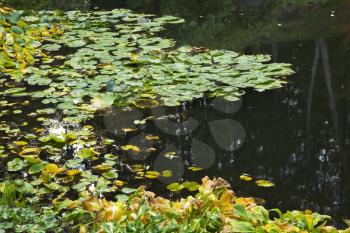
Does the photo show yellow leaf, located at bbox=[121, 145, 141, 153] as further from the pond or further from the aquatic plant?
the aquatic plant

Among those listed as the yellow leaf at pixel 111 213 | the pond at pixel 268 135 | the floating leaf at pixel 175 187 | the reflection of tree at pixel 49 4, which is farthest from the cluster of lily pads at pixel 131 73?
the reflection of tree at pixel 49 4

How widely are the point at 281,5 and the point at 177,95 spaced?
19.4 feet

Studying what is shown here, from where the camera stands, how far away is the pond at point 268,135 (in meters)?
3.86

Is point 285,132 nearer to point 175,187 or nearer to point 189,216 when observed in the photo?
point 175,187

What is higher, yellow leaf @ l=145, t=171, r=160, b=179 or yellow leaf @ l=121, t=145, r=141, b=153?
yellow leaf @ l=121, t=145, r=141, b=153

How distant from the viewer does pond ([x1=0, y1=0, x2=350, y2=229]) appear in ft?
12.7

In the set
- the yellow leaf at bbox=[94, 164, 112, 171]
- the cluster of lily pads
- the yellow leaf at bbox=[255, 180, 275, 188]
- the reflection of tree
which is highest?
the reflection of tree

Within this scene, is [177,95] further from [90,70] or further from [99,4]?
[99,4]

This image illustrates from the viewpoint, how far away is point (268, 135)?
4.62 metres

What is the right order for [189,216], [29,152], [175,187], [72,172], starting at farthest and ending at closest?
1. [29,152]
2. [72,172]
3. [175,187]
4. [189,216]

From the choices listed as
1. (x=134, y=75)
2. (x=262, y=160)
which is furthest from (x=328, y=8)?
(x=262, y=160)

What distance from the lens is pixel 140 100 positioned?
17.3 ft

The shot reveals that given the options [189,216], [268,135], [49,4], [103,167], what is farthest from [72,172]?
[49,4]

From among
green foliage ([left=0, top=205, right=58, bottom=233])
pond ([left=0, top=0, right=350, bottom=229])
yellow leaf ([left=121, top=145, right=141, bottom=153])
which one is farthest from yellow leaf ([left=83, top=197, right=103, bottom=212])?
yellow leaf ([left=121, top=145, right=141, bottom=153])
